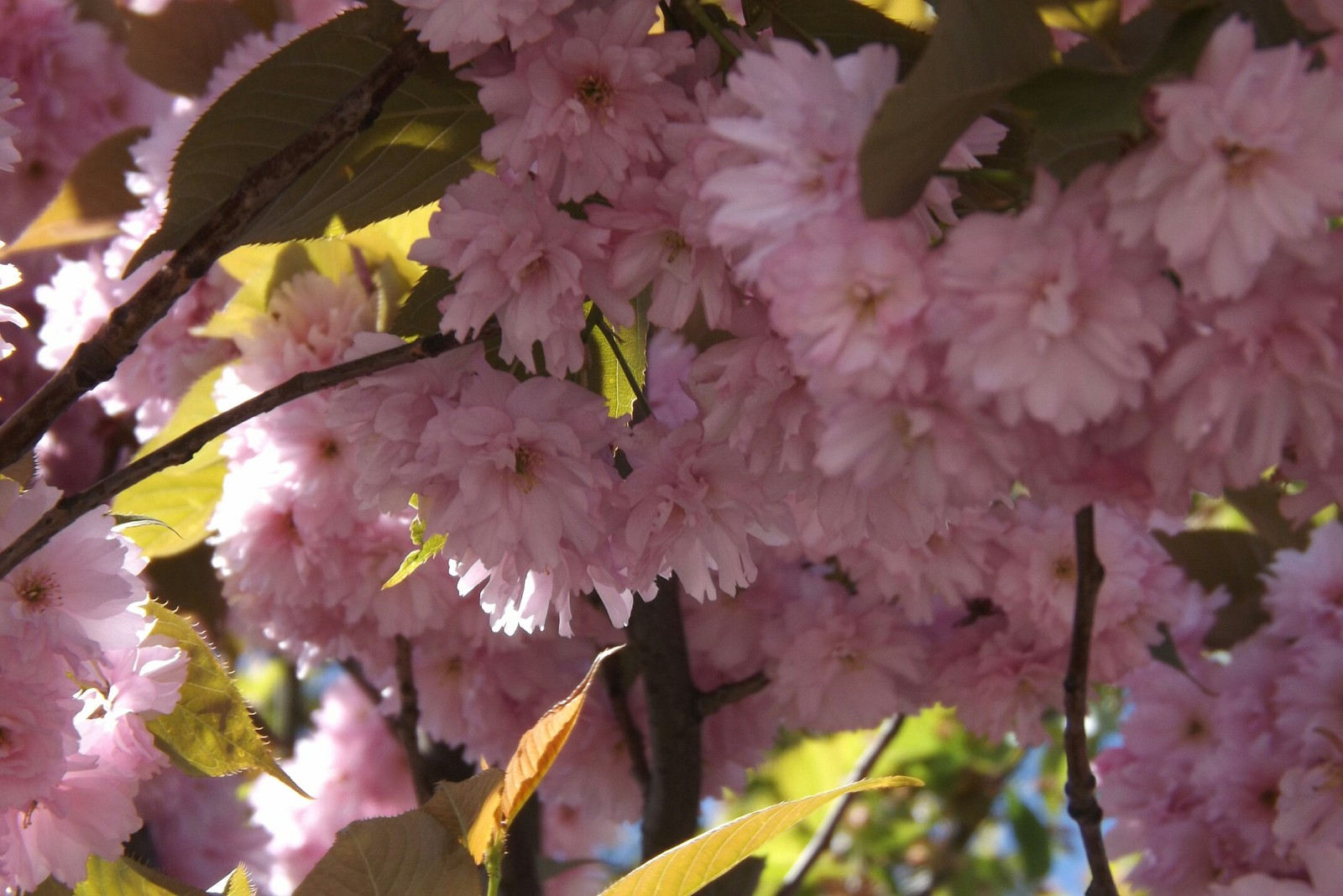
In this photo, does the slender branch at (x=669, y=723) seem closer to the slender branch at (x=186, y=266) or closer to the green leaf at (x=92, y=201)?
the slender branch at (x=186, y=266)

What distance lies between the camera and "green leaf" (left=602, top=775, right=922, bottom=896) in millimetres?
705

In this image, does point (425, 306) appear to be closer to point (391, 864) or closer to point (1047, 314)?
point (391, 864)

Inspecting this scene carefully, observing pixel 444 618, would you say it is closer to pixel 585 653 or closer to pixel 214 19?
pixel 585 653

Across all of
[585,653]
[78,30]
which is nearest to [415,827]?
[585,653]

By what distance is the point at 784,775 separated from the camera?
7.29 ft

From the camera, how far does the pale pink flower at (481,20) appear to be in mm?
632

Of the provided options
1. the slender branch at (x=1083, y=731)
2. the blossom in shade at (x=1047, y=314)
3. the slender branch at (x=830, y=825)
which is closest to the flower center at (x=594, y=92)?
the blossom in shade at (x=1047, y=314)

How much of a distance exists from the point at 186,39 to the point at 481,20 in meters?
0.99

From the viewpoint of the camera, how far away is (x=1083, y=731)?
79 cm

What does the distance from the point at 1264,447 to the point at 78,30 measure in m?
1.62

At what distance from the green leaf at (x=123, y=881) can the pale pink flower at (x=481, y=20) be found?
1.83 ft

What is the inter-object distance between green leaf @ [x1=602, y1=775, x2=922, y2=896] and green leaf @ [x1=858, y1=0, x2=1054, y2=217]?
0.35 metres

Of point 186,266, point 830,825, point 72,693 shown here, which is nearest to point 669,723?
point 830,825

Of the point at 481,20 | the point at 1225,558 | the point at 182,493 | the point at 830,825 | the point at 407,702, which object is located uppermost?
the point at 481,20
